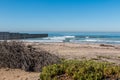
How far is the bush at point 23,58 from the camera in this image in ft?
30.0

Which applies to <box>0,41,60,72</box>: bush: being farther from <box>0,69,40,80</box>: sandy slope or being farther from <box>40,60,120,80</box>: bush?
<box>40,60,120,80</box>: bush

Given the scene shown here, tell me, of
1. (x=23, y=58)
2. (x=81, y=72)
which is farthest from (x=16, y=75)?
(x=81, y=72)

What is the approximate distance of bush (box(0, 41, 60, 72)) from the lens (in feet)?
30.0

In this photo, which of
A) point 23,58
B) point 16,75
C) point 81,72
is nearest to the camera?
point 81,72

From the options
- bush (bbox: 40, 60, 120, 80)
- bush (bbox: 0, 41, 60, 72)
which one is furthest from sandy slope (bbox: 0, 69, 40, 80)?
bush (bbox: 40, 60, 120, 80)

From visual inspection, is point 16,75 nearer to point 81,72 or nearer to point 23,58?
point 23,58

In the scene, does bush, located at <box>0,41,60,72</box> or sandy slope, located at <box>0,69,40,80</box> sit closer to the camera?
sandy slope, located at <box>0,69,40,80</box>

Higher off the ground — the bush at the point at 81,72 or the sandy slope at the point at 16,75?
the bush at the point at 81,72

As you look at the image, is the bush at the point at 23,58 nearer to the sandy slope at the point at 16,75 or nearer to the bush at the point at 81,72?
the sandy slope at the point at 16,75

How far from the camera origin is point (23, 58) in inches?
361

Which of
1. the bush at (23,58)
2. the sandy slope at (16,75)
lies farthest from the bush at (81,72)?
the bush at (23,58)

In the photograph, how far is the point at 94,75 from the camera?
18.9 feet

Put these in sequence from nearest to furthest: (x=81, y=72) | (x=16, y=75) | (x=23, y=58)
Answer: (x=81, y=72)
(x=16, y=75)
(x=23, y=58)

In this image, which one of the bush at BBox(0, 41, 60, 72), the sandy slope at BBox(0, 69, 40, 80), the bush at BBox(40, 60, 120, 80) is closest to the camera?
the bush at BBox(40, 60, 120, 80)
